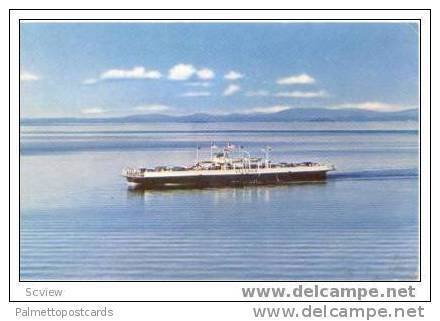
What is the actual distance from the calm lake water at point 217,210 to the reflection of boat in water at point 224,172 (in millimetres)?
25

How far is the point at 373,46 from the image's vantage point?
239cm

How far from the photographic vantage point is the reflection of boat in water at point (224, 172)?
8.04ft

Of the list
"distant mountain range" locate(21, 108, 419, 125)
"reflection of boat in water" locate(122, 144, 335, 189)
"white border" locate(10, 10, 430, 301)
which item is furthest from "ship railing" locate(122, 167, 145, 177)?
"white border" locate(10, 10, 430, 301)

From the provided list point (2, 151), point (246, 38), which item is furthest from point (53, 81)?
point (246, 38)

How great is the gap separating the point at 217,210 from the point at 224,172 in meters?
0.14

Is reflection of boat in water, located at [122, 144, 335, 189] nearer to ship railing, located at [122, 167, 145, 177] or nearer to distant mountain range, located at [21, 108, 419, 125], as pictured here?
ship railing, located at [122, 167, 145, 177]
